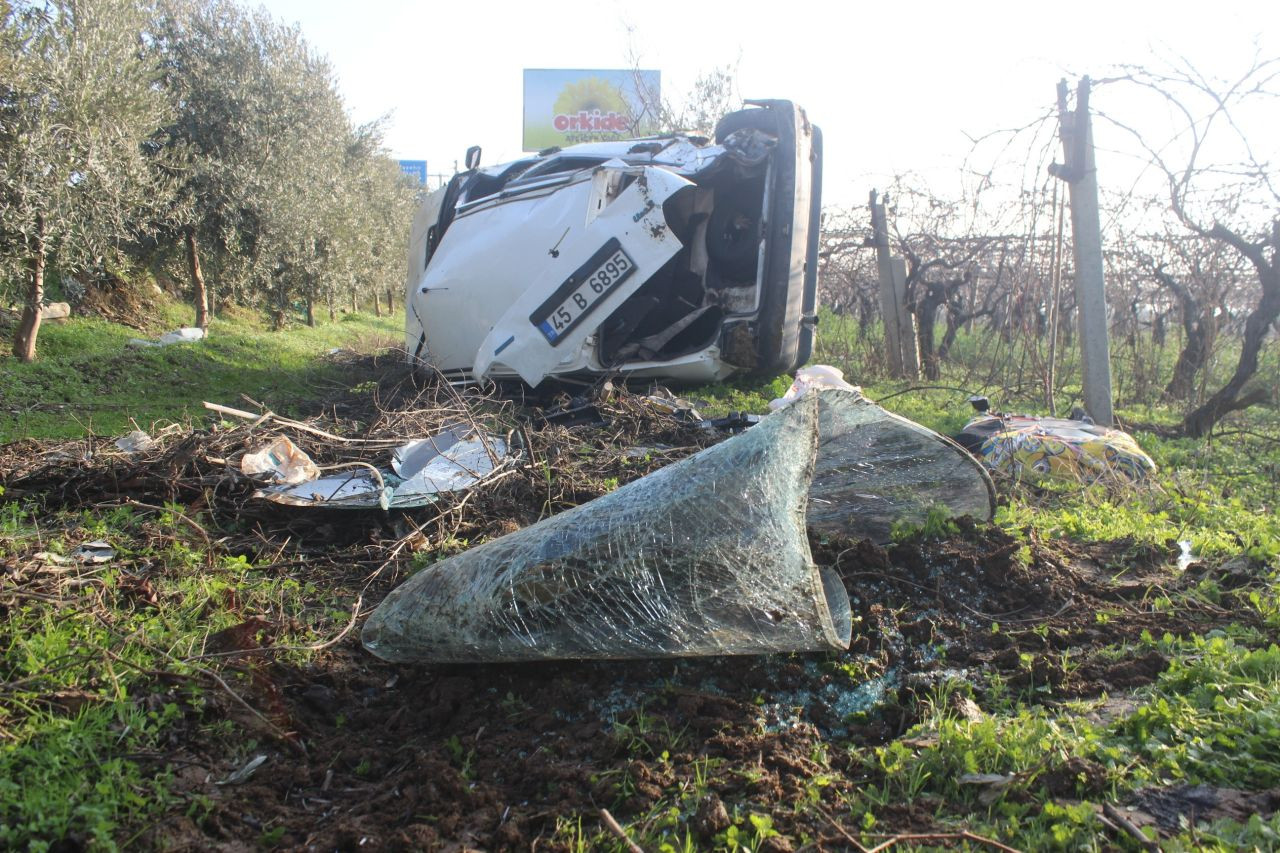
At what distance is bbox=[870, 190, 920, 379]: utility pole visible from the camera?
1049 centimetres

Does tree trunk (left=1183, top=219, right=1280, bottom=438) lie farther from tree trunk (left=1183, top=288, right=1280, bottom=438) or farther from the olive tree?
the olive tree

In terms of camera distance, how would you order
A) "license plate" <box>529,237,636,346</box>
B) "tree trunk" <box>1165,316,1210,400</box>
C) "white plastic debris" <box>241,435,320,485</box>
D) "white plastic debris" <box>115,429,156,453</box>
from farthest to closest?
"tree trunk" <box>1165,316,1210,400</box> < "license plate" <box>529,237,636,346</box> < "white plastic debris" <box>115,429,156,453</box> < "white plastic debris" <box>241,435,320,485</box>

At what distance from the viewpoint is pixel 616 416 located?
5.86 metres

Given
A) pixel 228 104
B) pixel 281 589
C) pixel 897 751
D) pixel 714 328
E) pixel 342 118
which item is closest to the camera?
pixel 897 751

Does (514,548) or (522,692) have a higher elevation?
(514,548)

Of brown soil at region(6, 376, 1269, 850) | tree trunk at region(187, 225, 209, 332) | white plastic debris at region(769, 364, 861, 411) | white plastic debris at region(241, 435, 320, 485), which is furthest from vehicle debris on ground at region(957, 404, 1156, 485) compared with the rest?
tree trunk at region(187, 225, 209, 332)

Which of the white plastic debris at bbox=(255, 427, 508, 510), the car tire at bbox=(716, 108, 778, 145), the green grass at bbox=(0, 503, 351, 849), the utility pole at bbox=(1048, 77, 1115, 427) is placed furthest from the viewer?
the car tire at bbox=(716, 108, 778, 145)

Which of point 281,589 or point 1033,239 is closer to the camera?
point 281,589

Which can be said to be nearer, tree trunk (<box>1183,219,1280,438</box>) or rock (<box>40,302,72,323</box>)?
tree trunk (<box>1183,219,1280,438</box>)

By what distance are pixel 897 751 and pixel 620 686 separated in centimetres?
83

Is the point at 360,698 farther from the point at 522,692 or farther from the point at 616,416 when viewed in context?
the point at 616,416

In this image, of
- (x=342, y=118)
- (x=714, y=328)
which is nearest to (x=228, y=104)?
(x=342, y=118)

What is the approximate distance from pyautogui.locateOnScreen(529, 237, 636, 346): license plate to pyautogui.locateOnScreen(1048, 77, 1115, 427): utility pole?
11.2ft

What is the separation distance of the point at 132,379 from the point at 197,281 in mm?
8100
